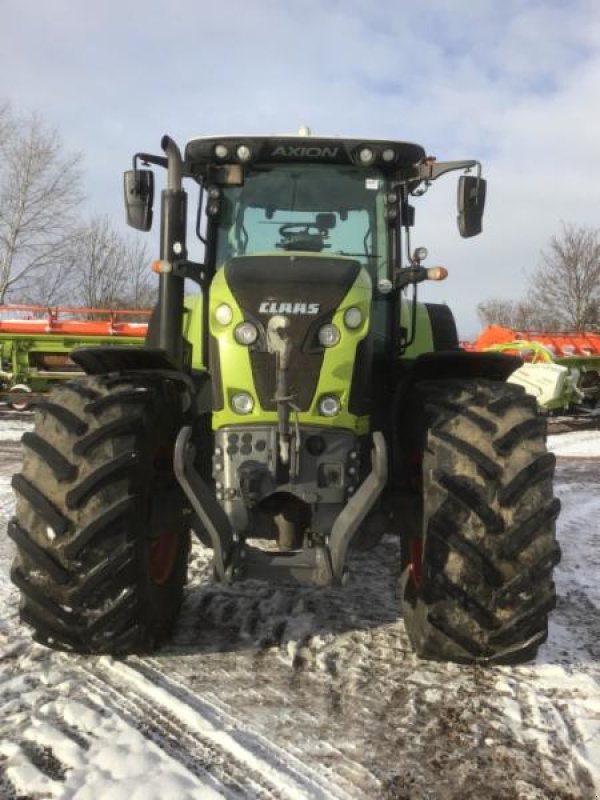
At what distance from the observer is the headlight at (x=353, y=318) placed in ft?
10.6

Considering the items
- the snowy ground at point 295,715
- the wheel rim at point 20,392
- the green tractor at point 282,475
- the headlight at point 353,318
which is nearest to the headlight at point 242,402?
the green tractor at point 282,475

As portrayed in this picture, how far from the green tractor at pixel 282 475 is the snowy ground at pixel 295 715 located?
0.17m

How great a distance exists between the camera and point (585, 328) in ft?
103

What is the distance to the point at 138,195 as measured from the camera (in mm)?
3984

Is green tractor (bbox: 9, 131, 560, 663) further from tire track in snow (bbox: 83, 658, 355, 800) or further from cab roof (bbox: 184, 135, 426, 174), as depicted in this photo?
cab roof (bbox: 184, 135, 426, 174)

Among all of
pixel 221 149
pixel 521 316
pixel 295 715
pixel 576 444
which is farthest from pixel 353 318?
pixel 521 316

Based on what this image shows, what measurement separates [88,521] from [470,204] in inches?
107

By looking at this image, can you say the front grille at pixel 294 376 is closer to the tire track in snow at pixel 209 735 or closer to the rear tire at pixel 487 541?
the rear tire at pixel 487 541

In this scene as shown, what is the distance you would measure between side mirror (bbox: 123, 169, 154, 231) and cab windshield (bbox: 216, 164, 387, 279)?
457 millimetres

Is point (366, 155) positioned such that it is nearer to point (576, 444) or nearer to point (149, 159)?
point (149, 159)

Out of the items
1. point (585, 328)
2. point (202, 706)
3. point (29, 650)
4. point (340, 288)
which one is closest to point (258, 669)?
point (202, 706)

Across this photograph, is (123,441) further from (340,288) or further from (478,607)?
(478,607)

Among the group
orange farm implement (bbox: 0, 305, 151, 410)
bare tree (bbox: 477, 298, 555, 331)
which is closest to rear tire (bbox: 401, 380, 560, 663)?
orange farm implement (bbox: 0, 305, 151, 410)

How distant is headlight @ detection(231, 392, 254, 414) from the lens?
3205mm
